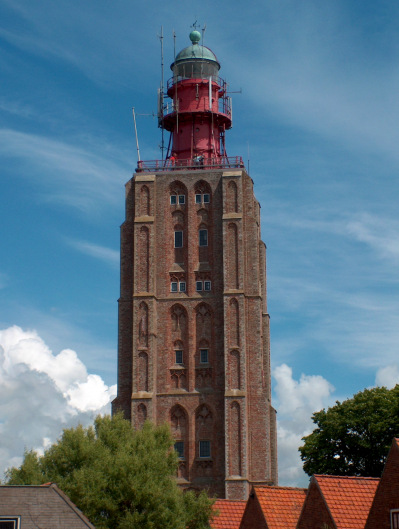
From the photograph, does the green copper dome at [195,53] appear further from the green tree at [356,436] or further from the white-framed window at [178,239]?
the green tree at [356,436]

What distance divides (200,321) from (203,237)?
664cm

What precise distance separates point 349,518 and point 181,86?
56.1 metres

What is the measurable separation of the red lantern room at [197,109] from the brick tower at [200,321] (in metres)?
1.58

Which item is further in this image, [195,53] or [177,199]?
[195,53]

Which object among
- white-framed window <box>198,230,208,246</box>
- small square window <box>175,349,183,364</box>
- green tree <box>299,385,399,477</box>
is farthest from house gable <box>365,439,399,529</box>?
white-framed window <box>198,230,208,246</box>

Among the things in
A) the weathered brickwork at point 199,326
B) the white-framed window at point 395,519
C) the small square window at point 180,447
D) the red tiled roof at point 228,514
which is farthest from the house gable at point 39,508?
the small square window at point 180,447

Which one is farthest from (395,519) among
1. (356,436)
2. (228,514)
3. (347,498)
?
(356,436)

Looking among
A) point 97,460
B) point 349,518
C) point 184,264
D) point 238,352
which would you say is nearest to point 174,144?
point 184,264

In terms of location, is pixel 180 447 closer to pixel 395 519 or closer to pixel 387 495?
pixel 387 495

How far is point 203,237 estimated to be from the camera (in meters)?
80.3

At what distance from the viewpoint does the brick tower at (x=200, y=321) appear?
75188mm

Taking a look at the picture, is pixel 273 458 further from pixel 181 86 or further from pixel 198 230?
pixel 181 86

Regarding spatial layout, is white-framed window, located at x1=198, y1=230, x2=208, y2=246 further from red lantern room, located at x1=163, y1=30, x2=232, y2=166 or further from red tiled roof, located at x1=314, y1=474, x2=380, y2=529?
red tiled roof, located at x1=314, y1=474, x2=380, y2=529

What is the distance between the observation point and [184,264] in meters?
79.7
